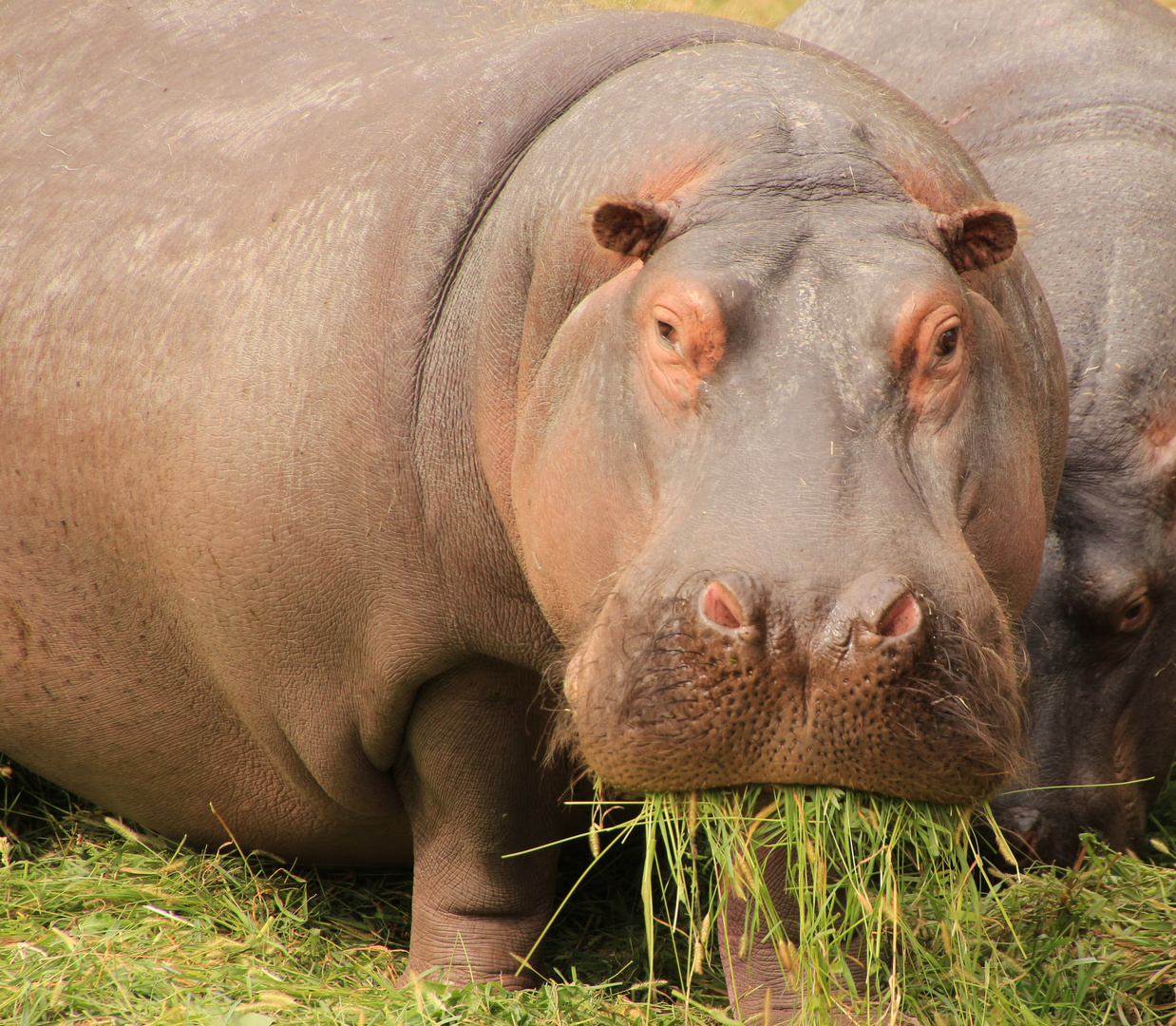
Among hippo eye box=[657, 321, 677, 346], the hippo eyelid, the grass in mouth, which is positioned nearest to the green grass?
the grass in mouth

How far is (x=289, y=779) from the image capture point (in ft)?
13.3

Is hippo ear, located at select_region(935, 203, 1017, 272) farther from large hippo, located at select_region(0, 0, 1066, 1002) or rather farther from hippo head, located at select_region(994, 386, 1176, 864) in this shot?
hippo head, located at select_region(994, 386, 1176, 864)

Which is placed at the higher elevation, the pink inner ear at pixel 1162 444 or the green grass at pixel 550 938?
the pink inner ear at pixel 1162 444

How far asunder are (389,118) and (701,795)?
1.91m

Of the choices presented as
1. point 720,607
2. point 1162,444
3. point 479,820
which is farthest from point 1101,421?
point 720,607

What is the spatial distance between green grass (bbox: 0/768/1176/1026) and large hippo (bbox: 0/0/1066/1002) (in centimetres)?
16

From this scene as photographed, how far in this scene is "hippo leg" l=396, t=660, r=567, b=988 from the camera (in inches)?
146

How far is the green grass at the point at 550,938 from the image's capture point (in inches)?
130

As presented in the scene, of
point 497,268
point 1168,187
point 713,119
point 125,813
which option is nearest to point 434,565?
point 497,268

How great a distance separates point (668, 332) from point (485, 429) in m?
0.64

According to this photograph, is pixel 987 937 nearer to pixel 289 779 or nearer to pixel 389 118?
pixel 289 779

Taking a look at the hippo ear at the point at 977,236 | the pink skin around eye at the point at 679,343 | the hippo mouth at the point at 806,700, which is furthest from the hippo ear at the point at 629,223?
the hippo mouth at the point at 806,700

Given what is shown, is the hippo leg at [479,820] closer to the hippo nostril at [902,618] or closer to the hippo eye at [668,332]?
the hippo eye at [668,332]

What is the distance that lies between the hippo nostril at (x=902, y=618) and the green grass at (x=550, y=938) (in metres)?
0.38
